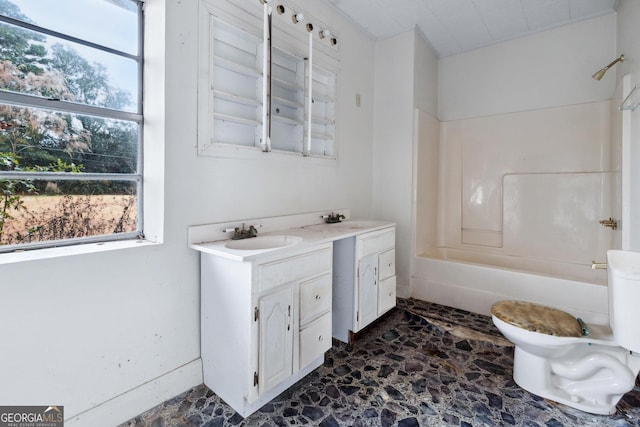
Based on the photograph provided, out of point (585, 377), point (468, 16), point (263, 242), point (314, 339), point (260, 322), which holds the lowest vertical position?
point (585, 377)

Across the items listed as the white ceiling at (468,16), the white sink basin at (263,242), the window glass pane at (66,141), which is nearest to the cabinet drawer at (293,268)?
the white sink basin at (263,242)

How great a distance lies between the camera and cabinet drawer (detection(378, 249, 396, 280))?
236cm

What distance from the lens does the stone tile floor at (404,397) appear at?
1.47 metres

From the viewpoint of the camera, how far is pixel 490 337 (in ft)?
7.39

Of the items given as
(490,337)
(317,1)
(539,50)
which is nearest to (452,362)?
(490,337)

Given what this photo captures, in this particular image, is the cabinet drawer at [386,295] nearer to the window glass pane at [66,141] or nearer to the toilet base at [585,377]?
the toilet base at [585,377]

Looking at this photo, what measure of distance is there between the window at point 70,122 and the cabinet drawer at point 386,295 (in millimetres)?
1693

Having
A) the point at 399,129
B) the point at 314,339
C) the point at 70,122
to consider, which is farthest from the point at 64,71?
the point at 399,129

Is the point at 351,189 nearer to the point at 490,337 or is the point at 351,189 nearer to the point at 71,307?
the point at 490,337

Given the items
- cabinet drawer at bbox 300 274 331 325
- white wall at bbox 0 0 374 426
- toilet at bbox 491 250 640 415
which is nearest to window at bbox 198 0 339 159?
white wall at bbox 0 0 374 426

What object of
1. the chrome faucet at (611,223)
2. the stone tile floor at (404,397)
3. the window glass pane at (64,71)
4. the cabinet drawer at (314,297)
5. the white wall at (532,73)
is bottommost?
the stone tile floor at (404,397)

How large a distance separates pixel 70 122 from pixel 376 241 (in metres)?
1.92

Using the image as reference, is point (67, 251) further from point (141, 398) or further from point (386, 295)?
point (386, 295)

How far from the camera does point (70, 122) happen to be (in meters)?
1.41
